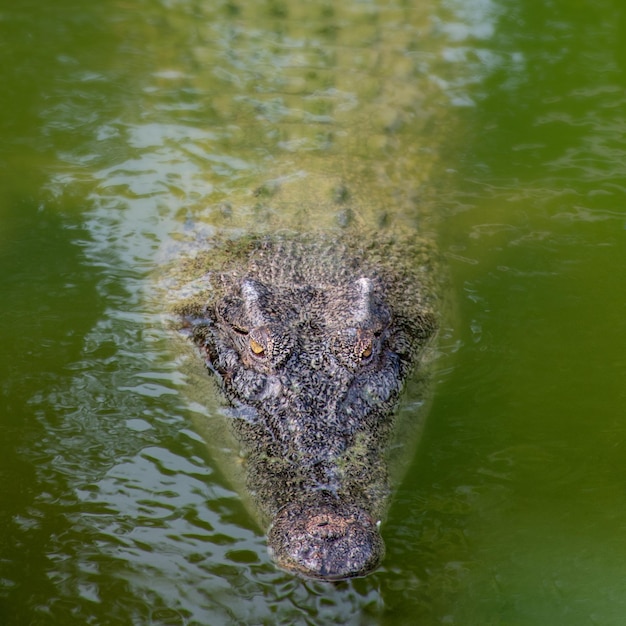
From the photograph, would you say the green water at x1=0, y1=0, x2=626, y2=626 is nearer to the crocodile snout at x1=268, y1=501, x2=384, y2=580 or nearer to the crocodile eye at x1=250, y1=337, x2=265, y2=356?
the crocodile snout at x1=268, y1=501, x2=384, y2=580

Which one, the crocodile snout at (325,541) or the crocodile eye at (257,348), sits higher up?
the crocodile eye at (257,348)

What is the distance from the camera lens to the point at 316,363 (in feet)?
13.9

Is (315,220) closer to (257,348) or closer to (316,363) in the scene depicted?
(257,348)

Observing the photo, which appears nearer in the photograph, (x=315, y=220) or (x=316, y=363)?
(x=316, y=363)

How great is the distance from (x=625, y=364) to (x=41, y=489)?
3097mm

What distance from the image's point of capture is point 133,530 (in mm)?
3688

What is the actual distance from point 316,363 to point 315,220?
1.67 metres

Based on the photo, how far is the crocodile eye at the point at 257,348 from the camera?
433 cm

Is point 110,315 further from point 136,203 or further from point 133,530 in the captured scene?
point 133,530

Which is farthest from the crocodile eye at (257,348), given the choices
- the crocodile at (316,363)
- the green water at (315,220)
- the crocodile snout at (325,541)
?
the crocodile snout at (325,541)

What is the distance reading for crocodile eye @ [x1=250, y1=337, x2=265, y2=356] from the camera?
433 cm

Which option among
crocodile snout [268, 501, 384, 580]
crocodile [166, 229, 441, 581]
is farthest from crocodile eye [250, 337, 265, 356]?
crocodile snout [268, 501, 384, 580]

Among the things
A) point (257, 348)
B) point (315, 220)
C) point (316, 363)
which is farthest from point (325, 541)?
point (315, 220)

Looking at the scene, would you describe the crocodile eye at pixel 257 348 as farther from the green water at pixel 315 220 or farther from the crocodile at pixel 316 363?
the green water at pixel 315 220
